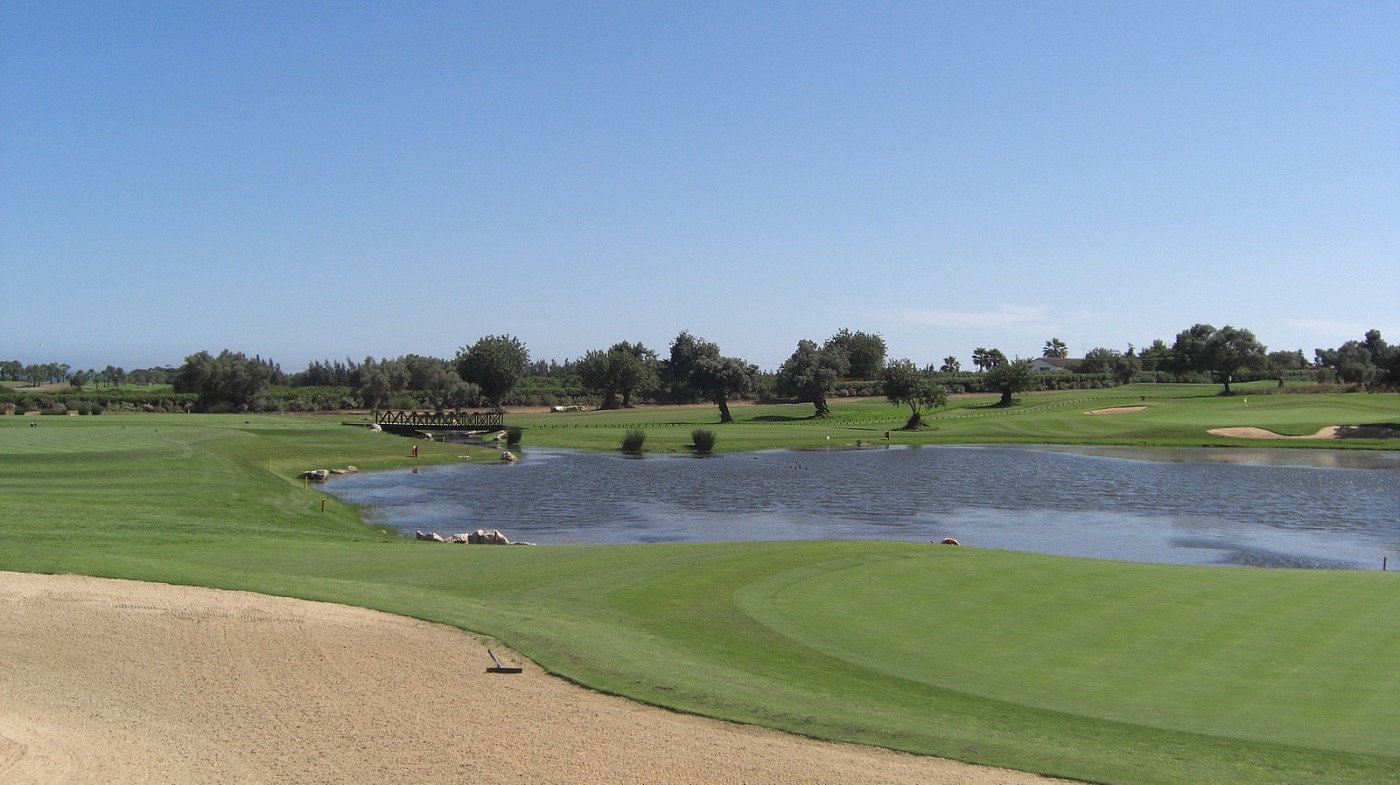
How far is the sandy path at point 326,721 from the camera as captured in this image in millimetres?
7641

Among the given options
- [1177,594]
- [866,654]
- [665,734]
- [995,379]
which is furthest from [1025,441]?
[665,734]

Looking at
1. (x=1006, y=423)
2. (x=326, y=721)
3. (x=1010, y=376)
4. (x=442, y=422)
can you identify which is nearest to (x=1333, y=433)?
(x=1006, y=423)

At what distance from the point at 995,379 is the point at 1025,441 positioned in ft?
109

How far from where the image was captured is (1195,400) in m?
93.9

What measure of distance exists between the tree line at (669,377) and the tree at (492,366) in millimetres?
115

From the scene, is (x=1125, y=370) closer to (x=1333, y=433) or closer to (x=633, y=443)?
(x=1333, y=433)

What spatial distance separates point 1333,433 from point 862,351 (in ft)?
356

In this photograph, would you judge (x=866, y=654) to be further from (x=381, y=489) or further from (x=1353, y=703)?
(x=381, y=489)

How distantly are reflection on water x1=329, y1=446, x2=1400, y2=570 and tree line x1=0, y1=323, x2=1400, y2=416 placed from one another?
81.1ft

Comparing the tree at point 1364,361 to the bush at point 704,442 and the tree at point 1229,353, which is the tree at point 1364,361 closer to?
the tree at point 1229,353

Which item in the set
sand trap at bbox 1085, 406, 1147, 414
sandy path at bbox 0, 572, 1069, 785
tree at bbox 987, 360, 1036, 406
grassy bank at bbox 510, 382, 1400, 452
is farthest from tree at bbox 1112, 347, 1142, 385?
sandy path at bbox 0, 572, 1069, 785

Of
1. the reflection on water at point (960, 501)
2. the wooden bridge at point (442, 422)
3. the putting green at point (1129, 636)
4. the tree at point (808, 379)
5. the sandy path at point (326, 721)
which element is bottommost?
the reflection on water at point (960, 501)

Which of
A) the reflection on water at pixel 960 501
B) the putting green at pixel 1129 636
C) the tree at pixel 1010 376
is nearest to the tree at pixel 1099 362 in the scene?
the tree at pixel 1010 376

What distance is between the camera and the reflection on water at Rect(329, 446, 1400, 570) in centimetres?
3100
